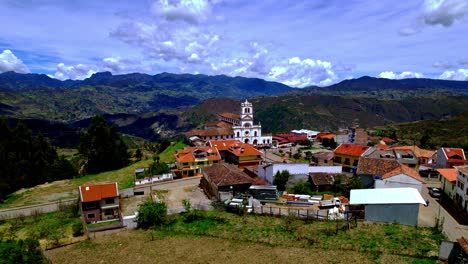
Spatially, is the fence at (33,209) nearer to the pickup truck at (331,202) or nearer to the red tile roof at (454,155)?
the pickup truck at (331,202)

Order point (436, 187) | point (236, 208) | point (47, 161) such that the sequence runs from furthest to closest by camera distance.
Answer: point (47, 161), point (436, 187), point (236, 208)

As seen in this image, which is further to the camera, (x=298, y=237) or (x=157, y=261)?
(x=298, y=237)

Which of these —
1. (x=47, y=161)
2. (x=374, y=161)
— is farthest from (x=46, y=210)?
(x=374, y=161)

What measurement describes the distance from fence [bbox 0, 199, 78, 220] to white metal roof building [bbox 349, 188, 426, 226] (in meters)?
30.9

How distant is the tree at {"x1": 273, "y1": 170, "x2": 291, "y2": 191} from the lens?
123 feet

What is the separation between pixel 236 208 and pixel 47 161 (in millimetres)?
40572

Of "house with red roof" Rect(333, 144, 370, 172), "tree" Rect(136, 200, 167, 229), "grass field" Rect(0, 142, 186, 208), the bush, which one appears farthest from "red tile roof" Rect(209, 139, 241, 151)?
the bush

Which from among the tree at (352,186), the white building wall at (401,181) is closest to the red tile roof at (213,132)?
the tree at (352,186)

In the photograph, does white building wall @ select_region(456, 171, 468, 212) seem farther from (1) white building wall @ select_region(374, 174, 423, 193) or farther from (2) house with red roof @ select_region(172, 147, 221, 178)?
(2) house with red roof @ select_region(172, 147, 221, 178)

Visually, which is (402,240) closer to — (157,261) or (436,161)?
(157,261)

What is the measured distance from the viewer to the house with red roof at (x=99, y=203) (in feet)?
102

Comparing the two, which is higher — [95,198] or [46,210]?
[95,198]

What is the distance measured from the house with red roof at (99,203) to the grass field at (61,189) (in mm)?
9848

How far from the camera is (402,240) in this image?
22812 millimetres
